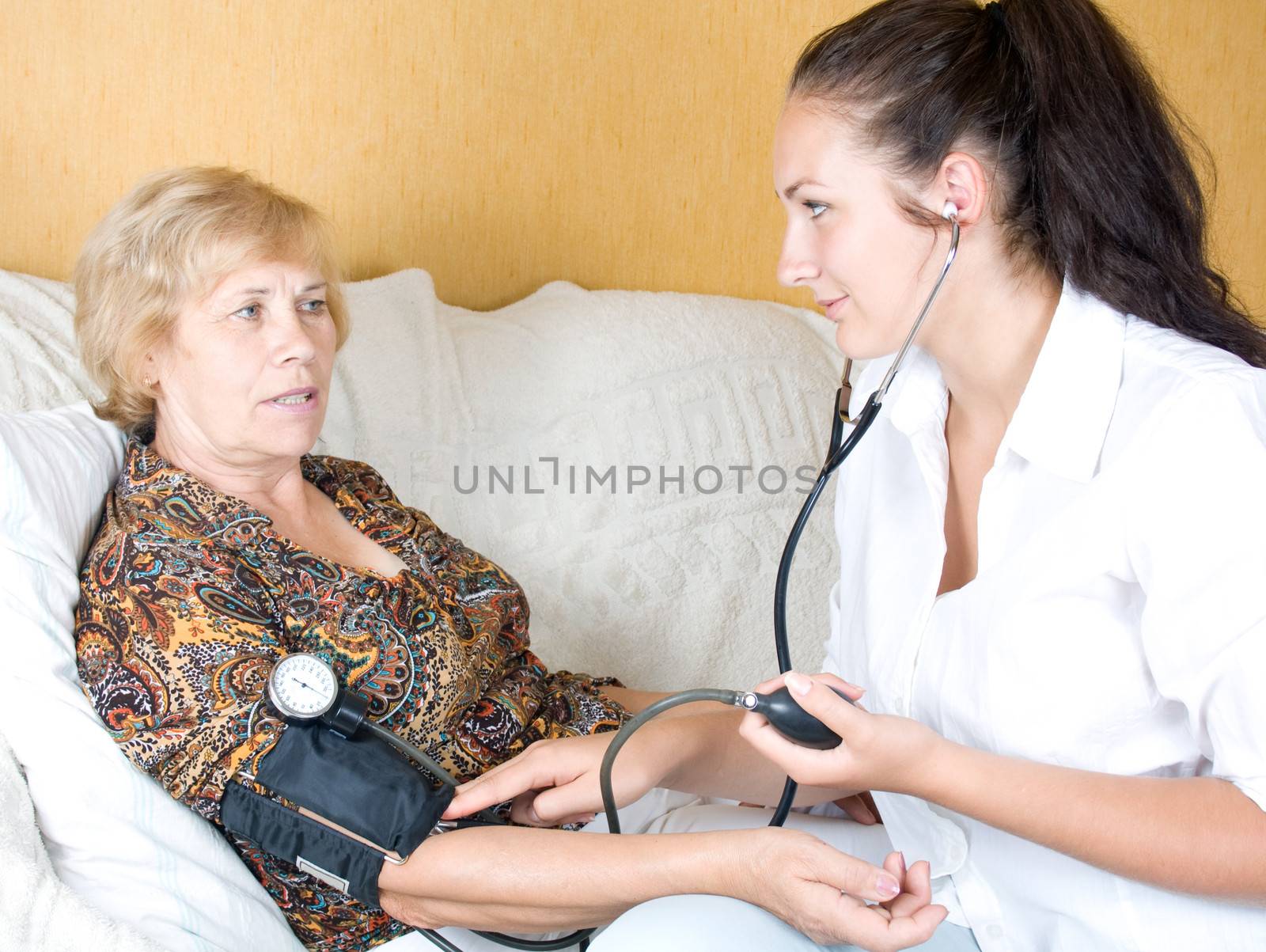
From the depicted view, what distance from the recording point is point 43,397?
146 cm

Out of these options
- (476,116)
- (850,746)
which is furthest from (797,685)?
(476,116)

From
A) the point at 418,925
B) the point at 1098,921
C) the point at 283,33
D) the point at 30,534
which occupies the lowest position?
the point at 418,925

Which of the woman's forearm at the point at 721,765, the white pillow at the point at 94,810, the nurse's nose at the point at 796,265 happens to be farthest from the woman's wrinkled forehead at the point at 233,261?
the woman's forearm at the point at 721,765

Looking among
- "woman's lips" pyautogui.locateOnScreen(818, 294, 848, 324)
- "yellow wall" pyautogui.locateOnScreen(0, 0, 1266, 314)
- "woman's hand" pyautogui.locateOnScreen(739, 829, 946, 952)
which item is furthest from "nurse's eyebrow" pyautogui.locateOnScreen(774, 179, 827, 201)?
"yellow wall" pyautogui.locateOnScreen(0, 0, 1266, 314)

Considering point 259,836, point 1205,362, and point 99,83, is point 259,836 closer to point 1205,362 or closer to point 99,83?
point 1205,362

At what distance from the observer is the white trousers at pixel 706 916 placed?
0.93 metres

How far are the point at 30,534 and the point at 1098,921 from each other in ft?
3.40

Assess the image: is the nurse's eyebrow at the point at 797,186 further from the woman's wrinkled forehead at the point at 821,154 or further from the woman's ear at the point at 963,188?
the woman's ear at the point at 963,188

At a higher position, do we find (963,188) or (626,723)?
(963,188)

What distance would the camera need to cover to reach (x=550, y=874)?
1029 mm

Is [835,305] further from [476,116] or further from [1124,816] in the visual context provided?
[476,116]

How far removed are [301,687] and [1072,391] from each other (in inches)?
28.6

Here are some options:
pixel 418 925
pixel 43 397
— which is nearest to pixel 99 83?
pixel 43 397

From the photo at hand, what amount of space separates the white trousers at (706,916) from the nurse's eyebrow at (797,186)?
2.02 feet
